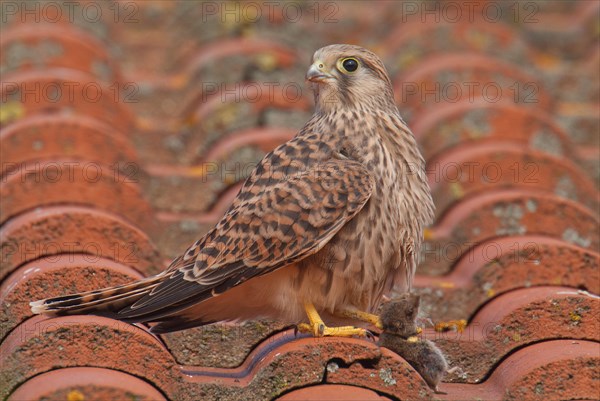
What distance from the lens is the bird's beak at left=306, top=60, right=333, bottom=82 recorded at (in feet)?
12.2

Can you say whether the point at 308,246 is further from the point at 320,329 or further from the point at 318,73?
the point at 318,73

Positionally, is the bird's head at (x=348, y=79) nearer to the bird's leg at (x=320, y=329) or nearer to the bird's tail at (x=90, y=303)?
the bird's leg at (x=320, y=329)

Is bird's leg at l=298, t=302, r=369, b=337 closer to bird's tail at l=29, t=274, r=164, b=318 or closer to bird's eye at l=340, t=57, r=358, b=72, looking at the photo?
bird's tail at l=29, t=274, r=164, b=318

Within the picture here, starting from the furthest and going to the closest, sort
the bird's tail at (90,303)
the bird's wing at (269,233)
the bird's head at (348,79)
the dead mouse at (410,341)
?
1. the bird's head at (348,79)
2. the bird's wing at (269,233)
3. the dead mouse at (410,341)
4. the bird's tail at (90,303)

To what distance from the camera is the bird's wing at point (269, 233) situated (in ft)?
10.2

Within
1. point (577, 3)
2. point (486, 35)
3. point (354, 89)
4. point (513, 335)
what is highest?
point (577, 3)

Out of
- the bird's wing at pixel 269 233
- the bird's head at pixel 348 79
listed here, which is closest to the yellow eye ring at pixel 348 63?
the bird's head at pixel 348 79

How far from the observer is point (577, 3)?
6.23 meters

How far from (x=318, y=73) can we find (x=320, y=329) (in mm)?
972

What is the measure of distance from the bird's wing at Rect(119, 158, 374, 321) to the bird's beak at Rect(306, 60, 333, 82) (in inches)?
21.1

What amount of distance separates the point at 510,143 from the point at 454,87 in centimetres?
60

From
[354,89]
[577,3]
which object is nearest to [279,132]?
[354,89]

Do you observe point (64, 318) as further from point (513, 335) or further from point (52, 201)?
point (513, 335)

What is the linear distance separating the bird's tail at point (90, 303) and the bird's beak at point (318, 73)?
1.11 metres
